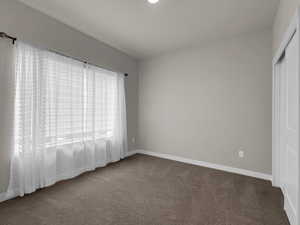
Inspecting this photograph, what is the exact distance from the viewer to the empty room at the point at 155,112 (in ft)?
5.86

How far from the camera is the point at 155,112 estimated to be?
13.4 ft

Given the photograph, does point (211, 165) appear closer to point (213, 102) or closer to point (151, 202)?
point (213, 102)

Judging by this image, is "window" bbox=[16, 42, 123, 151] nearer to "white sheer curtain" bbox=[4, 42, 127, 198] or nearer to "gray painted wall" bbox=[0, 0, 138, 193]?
"white sheer curtain" bbox=[4, 42, 127, 198]

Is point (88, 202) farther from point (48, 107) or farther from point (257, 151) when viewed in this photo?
point (257, 151)

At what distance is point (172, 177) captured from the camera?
274 cm

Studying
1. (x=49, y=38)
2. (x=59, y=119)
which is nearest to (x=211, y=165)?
(x=59, y=119)

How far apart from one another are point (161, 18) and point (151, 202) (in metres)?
2.82

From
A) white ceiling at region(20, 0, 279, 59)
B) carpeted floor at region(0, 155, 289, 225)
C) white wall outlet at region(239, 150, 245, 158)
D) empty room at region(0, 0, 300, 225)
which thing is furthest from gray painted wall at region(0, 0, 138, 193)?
white wall outlet at region(239, 150, 245, 158)

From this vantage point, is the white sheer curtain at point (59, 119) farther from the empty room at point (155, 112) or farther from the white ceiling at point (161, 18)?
the white ceiling at point (161, 18)

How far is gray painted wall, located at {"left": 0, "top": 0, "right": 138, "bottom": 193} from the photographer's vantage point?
1.99m

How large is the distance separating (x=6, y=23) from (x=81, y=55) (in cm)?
107

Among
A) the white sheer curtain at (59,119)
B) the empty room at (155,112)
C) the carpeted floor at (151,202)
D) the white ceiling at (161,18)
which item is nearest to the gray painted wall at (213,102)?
the empty room at (155,112)

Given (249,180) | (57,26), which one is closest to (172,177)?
(249,180)

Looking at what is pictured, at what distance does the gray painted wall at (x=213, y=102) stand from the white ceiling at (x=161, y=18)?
0.44 metres
